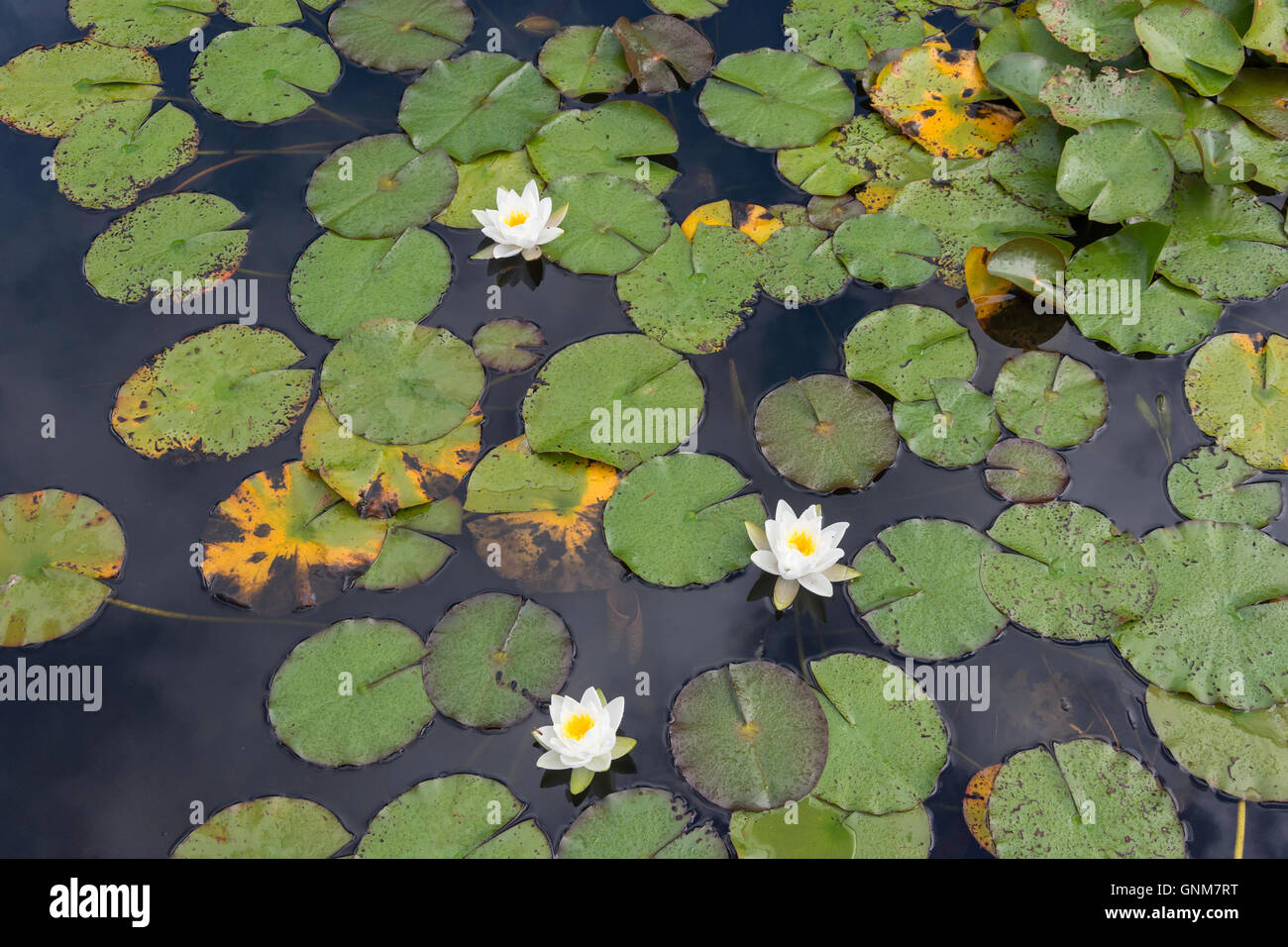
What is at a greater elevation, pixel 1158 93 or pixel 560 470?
pixel 1158 93

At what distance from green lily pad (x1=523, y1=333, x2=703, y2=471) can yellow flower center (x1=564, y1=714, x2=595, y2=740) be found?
89 centimetres

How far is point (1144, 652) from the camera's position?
8.70 ft

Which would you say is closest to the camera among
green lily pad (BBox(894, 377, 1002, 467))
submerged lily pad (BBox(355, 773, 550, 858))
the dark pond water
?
submerged lily pad (BBox(355, 773, 550, 858))

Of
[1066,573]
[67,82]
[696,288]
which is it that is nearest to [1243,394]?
[1066,573]

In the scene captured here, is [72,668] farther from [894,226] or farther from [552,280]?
[894,226]

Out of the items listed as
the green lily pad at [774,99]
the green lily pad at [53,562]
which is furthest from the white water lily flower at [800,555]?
the green lily pad at [53,562]

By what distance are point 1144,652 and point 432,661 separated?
7.21 feet

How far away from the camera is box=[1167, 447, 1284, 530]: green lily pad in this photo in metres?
2.89

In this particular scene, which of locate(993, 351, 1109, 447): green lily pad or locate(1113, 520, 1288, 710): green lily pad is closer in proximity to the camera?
locate(1113, 520, 1288, 710): green lily pad

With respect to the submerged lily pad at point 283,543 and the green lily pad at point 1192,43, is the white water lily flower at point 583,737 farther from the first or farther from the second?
the green lily pad at point 1192,43

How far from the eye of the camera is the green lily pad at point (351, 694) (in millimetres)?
2537

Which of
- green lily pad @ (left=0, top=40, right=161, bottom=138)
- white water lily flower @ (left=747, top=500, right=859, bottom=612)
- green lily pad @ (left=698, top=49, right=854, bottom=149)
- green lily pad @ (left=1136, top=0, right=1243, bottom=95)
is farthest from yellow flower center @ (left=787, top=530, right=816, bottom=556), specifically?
green lily pad @ (left=0, top=40, right=161, bottom=138)

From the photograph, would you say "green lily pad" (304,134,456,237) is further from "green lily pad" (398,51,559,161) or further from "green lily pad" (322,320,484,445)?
"green lily pad" (322,320,484,445)
